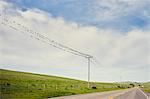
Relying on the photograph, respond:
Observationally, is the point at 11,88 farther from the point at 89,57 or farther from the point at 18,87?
the point at 89,57

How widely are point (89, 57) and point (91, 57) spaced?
1137 mm

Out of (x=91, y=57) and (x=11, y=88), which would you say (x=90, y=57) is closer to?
(x=91, y=57)

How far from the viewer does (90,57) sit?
316ft

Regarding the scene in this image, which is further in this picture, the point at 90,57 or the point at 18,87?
the point at 90,57

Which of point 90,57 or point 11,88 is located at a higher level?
point 90,57

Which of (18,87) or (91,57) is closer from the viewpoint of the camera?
(18,87)

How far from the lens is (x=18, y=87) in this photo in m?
52.6

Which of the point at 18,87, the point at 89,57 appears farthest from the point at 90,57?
the point at 18,87

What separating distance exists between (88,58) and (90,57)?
2.77 feet

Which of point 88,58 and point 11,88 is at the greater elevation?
point 88,58

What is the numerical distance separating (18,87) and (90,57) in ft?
151

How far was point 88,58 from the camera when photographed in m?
95.9

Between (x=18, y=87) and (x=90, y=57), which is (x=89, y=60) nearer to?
(x=90, y=57)

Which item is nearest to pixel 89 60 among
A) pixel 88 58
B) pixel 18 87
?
pixel 88 58
